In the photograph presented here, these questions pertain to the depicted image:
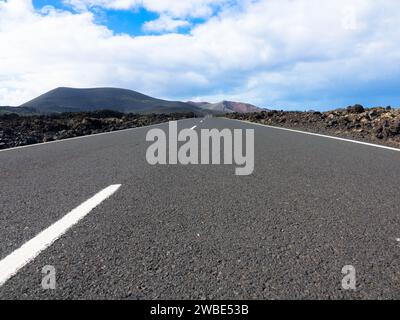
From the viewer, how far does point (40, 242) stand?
3039 mm

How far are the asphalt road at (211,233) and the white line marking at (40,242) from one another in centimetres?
6

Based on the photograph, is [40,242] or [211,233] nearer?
[40,242]

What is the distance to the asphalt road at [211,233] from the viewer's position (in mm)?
2332

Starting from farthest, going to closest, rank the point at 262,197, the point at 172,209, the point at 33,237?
the point at 262,197, the point at 172,209, the point at 33,237

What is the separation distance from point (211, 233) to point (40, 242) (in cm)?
134

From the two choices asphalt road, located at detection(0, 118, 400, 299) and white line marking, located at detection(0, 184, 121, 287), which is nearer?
asphalt road, located at detection(0, 118, 400, 299)

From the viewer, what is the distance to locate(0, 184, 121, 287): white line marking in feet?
8.45

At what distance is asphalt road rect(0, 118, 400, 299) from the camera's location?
233 centimetres

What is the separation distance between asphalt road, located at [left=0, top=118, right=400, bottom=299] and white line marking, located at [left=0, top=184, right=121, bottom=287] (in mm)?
56
